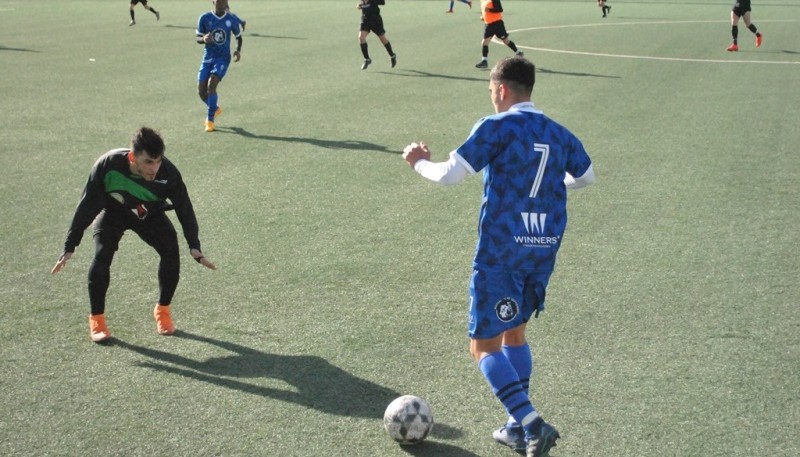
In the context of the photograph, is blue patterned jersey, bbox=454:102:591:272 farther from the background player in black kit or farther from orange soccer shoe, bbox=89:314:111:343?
the background player in black kit

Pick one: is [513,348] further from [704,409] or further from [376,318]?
[376,318]

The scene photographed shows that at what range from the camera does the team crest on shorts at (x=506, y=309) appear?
525 centimetres

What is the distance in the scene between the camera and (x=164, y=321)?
716cm

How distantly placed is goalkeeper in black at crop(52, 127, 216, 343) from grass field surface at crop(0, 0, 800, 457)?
33 centimetres

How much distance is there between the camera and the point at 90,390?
245 inches

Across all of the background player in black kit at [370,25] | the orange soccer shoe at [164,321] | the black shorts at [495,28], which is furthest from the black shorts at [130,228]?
the black shorts at [495,28]

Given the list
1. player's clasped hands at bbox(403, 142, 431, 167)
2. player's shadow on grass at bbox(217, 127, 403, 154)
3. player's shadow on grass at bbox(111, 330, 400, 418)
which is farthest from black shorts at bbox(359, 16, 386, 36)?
player's clasped hands at bbox(403, 142, 431, 167)

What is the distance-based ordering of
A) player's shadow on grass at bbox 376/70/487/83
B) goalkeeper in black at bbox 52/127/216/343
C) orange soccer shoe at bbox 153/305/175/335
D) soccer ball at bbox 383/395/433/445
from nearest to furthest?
soccer ball at bbox 383/395/433/445
goalkeeper in black at bbox 52/127/216/343
orange soccer shoe at bbox 153/305/175/335
player's shadow on grass at bbox 376/70/487/83

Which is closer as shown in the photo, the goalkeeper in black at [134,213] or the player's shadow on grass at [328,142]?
the goalkeeper in black at [134,213]

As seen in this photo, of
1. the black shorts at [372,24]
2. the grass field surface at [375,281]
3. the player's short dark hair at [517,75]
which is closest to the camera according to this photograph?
the player's short dark hair at [517,75]

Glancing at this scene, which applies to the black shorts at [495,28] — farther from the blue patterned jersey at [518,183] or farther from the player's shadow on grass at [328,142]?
the blue patterned jersey at [518,183]

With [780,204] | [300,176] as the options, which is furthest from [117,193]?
[780,204]

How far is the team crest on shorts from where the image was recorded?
525 cm

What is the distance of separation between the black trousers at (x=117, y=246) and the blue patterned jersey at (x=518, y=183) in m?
2.82
